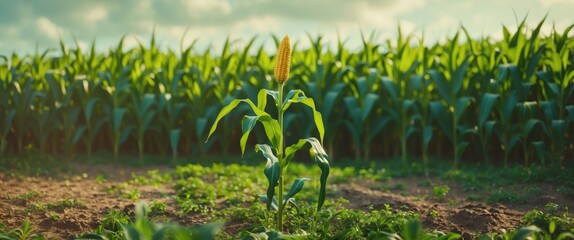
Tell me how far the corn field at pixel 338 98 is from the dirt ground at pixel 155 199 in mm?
905

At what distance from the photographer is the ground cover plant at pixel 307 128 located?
4.55 metres

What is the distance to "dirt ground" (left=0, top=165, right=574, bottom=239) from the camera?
345 cm

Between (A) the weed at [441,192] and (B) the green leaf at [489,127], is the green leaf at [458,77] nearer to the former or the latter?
(B) the green leaf at [489,127]

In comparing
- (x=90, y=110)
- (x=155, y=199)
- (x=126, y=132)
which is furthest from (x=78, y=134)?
(x=155, y=199)

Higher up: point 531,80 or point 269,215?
point 531,80

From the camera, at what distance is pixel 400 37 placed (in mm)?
6797

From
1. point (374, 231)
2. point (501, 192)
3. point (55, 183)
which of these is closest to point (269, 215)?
point (374, 231)

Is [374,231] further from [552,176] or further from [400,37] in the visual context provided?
[400,37]

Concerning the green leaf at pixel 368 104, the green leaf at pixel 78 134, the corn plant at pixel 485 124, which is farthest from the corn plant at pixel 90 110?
the corn plant at pixel 485 124

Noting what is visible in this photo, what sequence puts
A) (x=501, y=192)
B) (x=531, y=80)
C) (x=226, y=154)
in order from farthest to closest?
(x=226, y=154) < (x=531, y=80) < (x=501, y=192)

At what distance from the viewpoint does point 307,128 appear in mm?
Result: 6926

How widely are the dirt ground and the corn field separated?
905mm

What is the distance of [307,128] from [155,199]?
279 centimetres

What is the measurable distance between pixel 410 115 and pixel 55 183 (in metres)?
4.03
